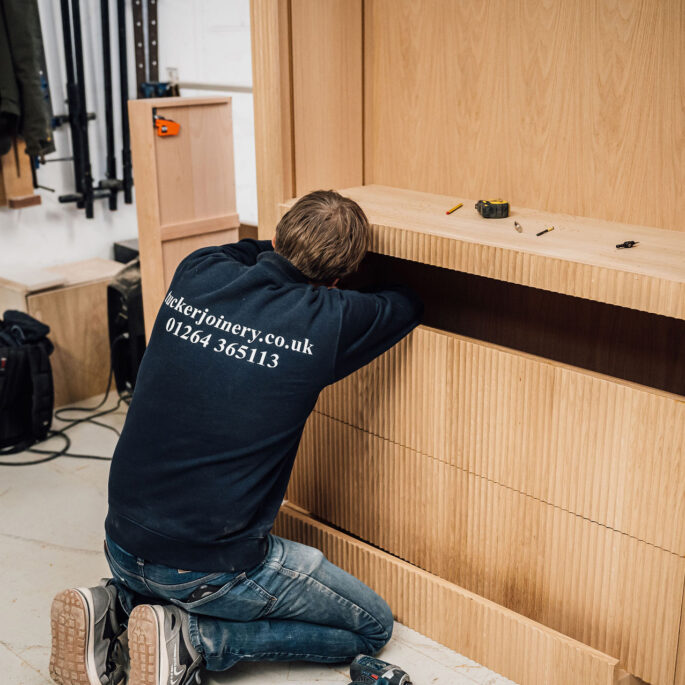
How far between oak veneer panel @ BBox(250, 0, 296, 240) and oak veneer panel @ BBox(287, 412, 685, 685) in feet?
1.85

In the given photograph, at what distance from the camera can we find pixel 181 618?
5.81 ft

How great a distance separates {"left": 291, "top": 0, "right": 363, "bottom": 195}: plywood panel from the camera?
209cm

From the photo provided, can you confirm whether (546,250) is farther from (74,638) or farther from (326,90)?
(74,638)

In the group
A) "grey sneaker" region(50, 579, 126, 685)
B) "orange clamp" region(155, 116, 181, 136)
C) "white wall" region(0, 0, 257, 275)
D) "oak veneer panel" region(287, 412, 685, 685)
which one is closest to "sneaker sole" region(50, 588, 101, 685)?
"grey sneaker" region(50, 579, 126, 685)

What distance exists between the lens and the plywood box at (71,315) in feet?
10.8

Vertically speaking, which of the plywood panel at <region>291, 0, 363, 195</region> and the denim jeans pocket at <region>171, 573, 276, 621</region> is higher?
the plywood panel at <region>291, 0, 363, 195</region>

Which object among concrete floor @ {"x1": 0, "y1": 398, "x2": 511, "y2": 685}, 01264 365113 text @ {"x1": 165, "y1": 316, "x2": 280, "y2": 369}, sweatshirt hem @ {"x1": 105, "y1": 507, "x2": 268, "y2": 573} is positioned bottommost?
concrete floor @ {"x1": 0, "y1": 398, "x2": 511, "y2": 685}

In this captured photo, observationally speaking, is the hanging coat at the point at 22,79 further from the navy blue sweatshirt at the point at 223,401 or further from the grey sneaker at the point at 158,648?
the grey sneaker at the point at 158,648

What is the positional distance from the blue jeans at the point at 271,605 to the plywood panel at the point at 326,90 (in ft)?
3.14

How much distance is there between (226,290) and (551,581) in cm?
91

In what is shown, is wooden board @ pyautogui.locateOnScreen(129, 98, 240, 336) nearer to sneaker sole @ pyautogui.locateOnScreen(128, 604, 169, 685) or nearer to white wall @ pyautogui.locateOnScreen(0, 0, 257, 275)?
white wall @ pyautogui.locateOnScreen(0, 0, 257, 275)

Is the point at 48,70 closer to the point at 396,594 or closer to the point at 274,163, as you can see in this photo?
the point at 274,163

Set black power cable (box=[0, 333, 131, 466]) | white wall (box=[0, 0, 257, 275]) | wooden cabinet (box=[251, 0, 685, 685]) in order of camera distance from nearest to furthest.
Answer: wooden cabinet (box=[251, 0, 685, 685])
black power cable (box=[0, 333, 131, 466])
white wall (box=[0, 0, 257, 275])

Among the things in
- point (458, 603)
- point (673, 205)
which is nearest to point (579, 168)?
point (673, 205)
